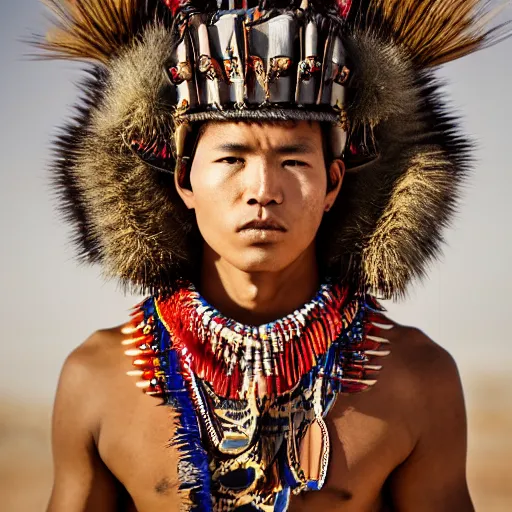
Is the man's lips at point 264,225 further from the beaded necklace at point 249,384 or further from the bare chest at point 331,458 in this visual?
the bare chest at point 331,458

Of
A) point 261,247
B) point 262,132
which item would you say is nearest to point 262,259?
point 261,247

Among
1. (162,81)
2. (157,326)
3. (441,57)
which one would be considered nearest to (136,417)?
(157,326)

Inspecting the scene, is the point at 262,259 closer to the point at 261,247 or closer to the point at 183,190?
the point at 261,247

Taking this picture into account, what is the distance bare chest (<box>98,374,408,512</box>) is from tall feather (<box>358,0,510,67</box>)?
1045 mm

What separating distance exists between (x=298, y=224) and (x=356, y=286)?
40 centimetres

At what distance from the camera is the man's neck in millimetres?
3201

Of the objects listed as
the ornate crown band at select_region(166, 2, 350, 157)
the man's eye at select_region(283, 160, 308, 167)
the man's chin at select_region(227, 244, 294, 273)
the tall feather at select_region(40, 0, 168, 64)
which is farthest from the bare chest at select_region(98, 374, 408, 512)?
the tall feather at select_region(40, 0, 168, 64)

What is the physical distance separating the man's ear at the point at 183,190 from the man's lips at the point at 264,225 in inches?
11.2

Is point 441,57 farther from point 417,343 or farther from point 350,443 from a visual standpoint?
point 350,443

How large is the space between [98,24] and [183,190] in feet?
1.85

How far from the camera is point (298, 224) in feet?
9.86

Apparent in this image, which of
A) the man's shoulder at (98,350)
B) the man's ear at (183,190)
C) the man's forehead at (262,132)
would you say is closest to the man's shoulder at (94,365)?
the man's shoulder at (98,350)

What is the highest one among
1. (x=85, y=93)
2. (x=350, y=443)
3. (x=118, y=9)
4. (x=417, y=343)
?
(x=118, y=9)

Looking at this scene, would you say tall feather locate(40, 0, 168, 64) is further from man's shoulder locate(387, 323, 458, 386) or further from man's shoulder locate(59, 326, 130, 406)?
man's shoulder locate(387, 323, 458, 386)
